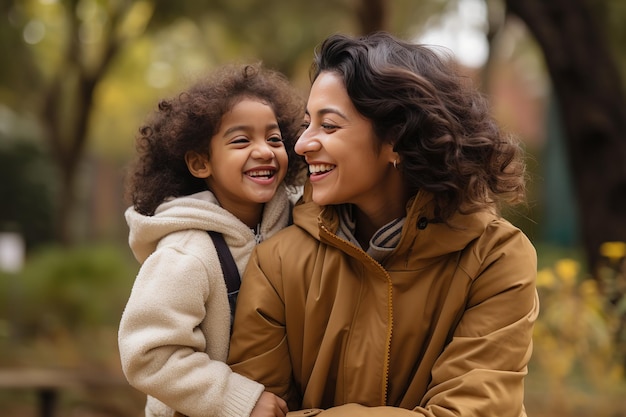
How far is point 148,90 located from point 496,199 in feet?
78.1

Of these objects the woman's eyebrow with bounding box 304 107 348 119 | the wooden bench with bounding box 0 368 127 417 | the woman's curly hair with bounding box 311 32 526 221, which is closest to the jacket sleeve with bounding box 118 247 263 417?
the woman's eyebrow with bounding box 304 107 348 119

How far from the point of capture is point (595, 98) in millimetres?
7293

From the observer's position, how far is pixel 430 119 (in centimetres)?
267

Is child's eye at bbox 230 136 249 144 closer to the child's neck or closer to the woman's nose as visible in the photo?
the child's neck

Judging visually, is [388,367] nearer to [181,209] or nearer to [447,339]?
[447,339]

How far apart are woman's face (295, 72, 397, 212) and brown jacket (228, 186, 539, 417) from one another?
107mm

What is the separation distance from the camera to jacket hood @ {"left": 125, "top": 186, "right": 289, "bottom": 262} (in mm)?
2906

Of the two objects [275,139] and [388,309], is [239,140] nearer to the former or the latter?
[275,139]

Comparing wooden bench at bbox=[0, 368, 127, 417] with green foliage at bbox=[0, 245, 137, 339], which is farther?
green foliage at bbox=[0, 245, 137, 339]

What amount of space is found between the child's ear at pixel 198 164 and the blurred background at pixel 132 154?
1.35 ft

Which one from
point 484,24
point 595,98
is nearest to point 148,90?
point 484,24

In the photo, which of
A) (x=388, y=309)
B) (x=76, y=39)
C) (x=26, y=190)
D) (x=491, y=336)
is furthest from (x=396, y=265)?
(x=26, y=190)

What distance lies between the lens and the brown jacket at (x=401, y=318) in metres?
2.62

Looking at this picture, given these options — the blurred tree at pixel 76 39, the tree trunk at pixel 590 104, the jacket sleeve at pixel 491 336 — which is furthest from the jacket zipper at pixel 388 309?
the blurred tree at pixel 76 39
